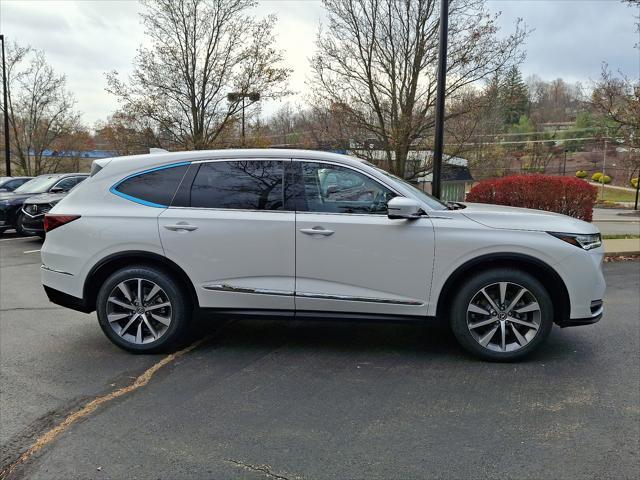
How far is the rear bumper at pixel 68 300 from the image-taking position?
4.45 m

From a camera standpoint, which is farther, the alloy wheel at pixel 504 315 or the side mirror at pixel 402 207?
the alloy wheel at pixel 504 315

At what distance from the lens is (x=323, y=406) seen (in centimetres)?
341

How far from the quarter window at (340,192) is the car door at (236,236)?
8.6 inches

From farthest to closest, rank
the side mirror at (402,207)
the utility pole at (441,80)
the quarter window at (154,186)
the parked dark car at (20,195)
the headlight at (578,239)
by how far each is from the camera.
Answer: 1. the parked dark car at (20,195)
2. the utility pole at (441,80)
3. the quarter window at (154,186)
4. the headlight at (578,239)
5. the side mirror at (402,207)

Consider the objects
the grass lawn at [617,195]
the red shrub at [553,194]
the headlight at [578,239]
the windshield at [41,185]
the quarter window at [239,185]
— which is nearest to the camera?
the headlight at [578,239]

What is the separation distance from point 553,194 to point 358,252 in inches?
345

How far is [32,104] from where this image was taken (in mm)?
26641

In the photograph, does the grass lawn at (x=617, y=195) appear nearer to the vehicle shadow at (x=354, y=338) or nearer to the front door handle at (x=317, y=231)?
the vehicle shadow at (x=354, y=338)

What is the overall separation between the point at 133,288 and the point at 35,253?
7.85 meters

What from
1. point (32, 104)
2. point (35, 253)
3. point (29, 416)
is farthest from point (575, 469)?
point (32, 104)

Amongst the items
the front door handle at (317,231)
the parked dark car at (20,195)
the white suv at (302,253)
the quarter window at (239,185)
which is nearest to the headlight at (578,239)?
the white suv at (302,253)

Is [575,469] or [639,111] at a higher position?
[639,111]

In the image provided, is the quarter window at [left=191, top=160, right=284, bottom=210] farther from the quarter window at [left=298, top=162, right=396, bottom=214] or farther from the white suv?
the quarter window at [left=298, top=162, right=396, bottom=214]

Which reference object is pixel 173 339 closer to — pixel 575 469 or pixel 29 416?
pixel 29 416
